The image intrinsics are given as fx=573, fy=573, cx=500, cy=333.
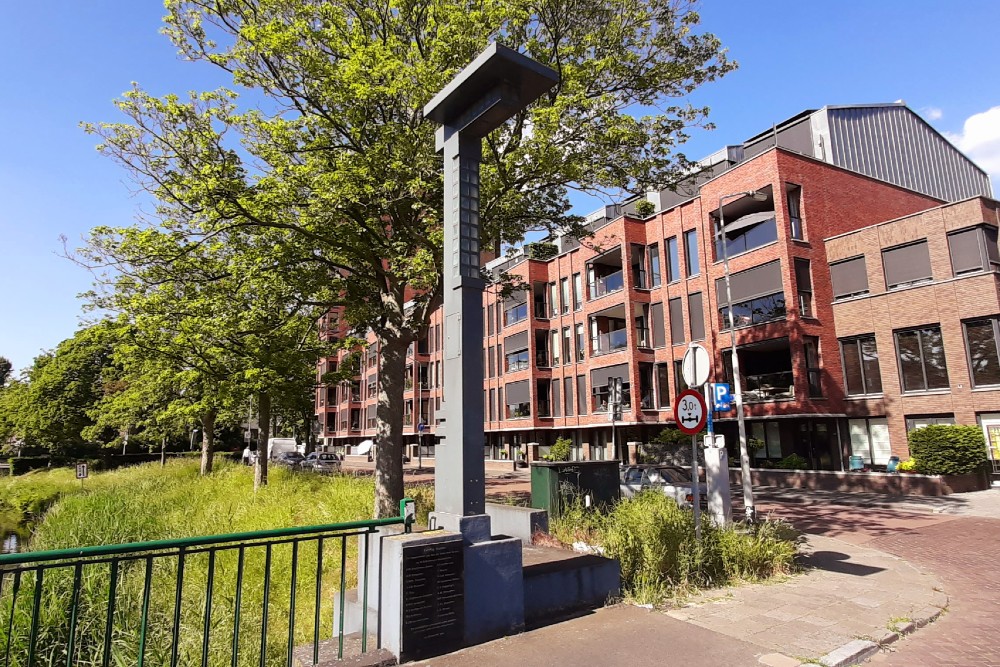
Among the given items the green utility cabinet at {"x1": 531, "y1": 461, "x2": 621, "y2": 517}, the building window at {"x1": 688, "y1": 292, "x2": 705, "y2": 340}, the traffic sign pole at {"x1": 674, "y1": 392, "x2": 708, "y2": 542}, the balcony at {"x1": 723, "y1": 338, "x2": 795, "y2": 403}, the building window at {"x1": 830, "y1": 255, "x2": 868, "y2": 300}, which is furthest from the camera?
the building window at {"x1": 688, "y1": 292, "x2": 705, "y2": 340}

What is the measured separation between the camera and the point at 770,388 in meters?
25.5

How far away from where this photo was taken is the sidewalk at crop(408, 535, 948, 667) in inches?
182

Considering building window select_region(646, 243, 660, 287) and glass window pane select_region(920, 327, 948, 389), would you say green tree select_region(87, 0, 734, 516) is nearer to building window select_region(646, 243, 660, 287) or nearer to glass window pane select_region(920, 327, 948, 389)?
glass window pane select_region(920, 327, 948, 389)

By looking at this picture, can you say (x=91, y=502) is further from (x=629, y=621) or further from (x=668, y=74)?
(x=668, y=74)

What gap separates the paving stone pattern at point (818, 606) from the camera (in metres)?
5.37

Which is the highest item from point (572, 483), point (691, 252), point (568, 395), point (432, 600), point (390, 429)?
point (691, 252)

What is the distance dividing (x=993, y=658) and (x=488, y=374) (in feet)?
138

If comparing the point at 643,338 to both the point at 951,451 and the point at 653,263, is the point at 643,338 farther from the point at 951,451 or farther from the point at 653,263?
the point at 951,451

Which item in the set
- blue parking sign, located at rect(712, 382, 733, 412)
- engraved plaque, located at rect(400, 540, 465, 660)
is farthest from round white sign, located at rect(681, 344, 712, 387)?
blue parking sign, located at rect(712, 382, 733, 412)

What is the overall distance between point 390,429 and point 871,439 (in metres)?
21.4

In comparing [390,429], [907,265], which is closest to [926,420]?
[907,265]

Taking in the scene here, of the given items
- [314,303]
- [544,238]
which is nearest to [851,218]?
[544,238]

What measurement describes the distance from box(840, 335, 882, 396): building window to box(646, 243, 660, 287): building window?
1008 cm

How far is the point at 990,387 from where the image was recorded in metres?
20.6
